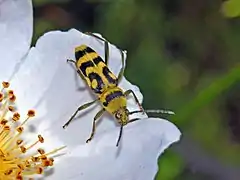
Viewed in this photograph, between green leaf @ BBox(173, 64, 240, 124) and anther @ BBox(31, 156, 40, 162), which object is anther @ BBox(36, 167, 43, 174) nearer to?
anther @ BBox(31, 156, 40, 162)

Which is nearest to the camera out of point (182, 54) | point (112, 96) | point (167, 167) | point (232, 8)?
point (112, 96)

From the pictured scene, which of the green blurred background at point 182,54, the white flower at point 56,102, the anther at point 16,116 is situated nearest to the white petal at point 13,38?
the white flower at point 56,102

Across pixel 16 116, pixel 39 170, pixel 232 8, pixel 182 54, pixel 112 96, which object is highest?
pixel 232 8

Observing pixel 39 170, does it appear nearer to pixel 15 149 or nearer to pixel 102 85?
pixel 15 149

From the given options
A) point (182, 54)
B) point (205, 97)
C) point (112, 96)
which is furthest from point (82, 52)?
point (182, 54)

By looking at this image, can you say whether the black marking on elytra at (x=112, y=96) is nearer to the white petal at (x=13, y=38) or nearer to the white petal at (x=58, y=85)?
the white petal at (x=58, y=85)

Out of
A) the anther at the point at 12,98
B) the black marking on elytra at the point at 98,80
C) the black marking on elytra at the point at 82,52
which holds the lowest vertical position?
the anther at the point at 12,98
